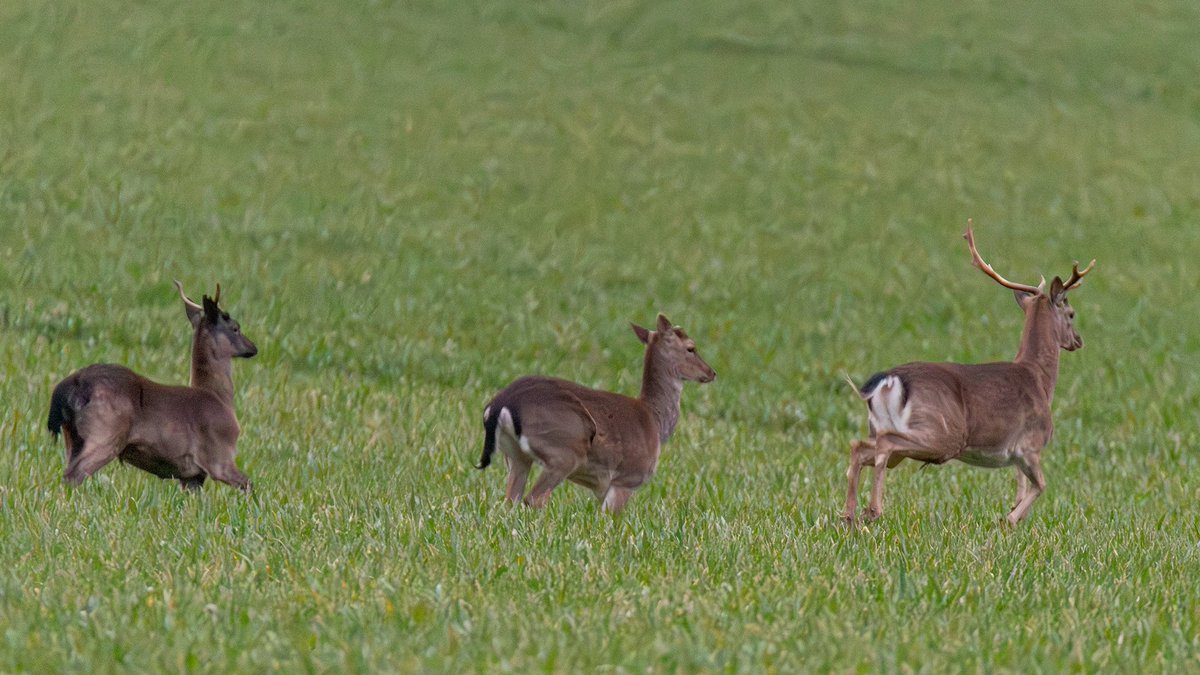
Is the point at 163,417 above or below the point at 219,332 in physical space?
below

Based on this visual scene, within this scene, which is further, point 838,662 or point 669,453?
point 669,453

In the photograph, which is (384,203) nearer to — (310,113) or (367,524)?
(310,113)

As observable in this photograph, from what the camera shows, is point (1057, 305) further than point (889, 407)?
Yes

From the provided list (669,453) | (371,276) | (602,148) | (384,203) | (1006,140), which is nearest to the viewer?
(669,453)

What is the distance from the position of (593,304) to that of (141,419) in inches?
409

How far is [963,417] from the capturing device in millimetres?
10305

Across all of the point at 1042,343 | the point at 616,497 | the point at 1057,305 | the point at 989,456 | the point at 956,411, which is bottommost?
the point at 616,497

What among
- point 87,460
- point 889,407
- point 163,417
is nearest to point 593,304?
point 889,407

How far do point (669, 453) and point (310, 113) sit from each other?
15663mm

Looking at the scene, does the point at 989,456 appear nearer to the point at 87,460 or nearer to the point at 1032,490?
the point at 1032,490

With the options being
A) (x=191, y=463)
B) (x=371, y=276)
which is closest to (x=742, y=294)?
(x=371, y=276)

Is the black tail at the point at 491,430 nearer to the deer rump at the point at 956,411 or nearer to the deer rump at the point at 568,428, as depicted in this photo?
the deer rump at the point at 568,428

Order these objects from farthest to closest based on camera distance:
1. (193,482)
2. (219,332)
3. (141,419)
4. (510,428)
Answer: (219,332) → (193,482) → (510,428) → (141,419)

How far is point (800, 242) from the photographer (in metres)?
23.5
